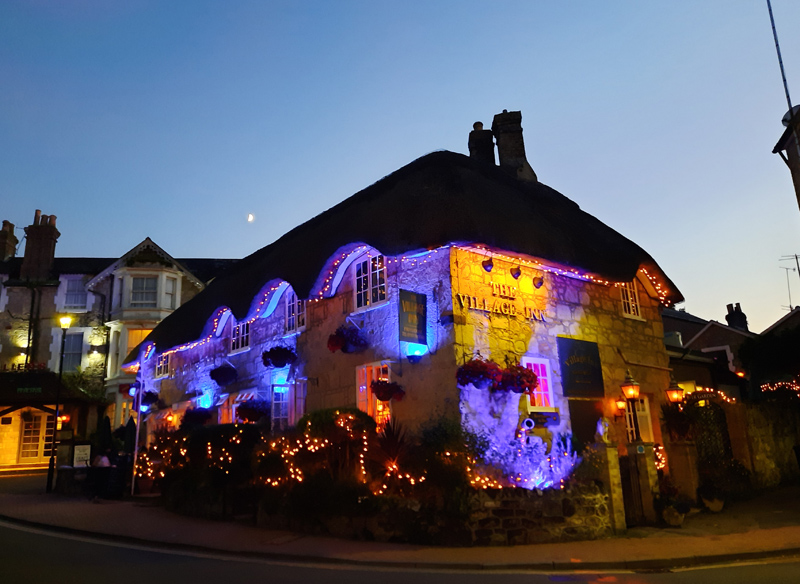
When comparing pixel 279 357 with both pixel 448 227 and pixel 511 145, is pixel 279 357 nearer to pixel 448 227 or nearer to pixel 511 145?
pixel 448 227

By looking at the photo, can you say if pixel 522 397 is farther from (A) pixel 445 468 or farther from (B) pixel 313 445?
(B) pixel 313 445

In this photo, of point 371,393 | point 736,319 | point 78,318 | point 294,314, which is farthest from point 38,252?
point 736,319

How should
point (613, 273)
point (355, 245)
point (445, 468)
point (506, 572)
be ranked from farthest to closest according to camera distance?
point (613, 273) < point (355, 245) < point (445, 468) < point (506, 572)

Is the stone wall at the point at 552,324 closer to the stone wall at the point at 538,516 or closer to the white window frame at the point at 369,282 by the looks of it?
the stone wall at the point at 538,516

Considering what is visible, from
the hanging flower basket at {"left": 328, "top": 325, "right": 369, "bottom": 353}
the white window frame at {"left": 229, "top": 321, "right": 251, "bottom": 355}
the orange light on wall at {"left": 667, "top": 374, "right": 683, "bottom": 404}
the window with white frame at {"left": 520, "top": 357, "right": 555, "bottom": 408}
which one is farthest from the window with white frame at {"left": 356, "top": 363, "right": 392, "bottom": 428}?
the orange light on wall at {"left": 667, "top": 374, "right": 683, "bottom": 404}

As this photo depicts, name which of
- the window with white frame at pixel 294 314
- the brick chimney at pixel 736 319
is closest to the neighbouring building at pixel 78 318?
the window with white frame at pixel 294 314

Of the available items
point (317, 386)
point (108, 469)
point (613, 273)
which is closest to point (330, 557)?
point (317, 386)

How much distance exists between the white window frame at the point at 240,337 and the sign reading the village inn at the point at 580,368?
923 cm

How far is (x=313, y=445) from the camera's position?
10906 mm

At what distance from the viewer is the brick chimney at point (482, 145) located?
17.9 metres

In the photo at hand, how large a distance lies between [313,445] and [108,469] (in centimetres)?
842

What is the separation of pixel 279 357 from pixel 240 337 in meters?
3.70

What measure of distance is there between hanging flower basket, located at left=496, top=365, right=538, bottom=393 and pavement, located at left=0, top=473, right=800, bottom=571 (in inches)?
104

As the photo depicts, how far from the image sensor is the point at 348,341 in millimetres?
12695
